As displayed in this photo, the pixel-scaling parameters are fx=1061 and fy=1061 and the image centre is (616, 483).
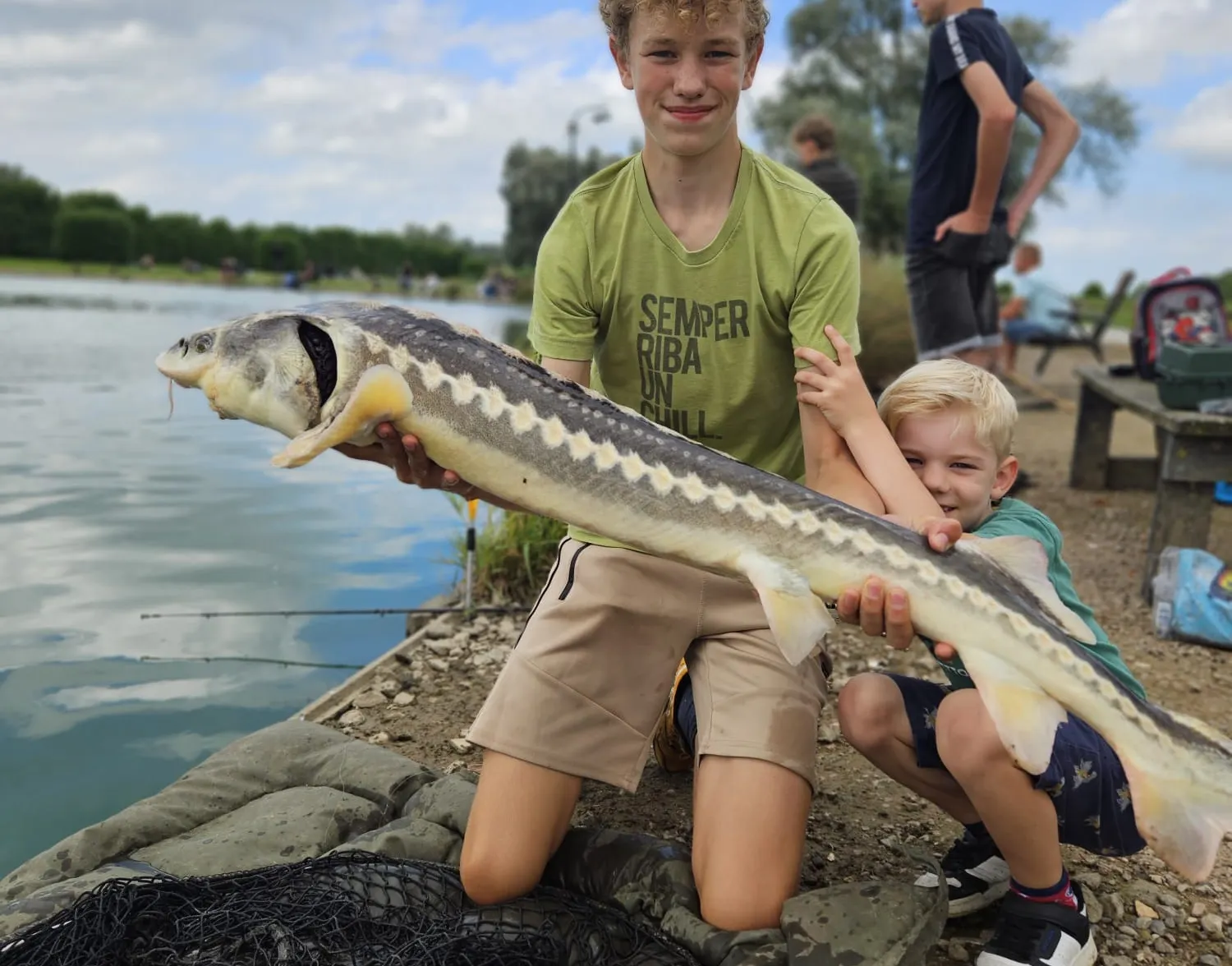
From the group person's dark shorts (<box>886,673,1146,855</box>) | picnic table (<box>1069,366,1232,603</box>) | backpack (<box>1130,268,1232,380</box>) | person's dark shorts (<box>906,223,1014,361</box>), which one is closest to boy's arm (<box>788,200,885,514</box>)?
person's dark shorts (<box>886,673,1146,855</box>)

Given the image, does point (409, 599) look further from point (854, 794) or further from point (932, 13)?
point (932, 13)

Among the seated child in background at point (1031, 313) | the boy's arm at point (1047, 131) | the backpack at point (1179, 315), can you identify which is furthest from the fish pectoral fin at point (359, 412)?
the seated child in background at point (1031, 313)

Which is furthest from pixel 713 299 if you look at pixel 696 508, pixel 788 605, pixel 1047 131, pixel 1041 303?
pixel 1041 303

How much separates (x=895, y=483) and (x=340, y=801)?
1527 millimetres

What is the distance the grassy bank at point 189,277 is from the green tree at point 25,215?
758mm

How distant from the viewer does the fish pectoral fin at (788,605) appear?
1969 mm

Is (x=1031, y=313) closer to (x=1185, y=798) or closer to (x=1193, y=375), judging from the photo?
(x=1193, y=375)

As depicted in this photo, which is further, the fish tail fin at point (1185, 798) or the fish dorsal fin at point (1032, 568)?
the fish dorsal fin at point (1032, 568)

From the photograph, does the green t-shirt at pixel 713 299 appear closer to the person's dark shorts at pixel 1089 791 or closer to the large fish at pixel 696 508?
the large fish at pixel 696 508

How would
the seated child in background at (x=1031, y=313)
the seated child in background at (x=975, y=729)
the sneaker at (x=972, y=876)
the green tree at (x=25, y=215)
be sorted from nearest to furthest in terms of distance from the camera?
the seated child in background at (x=975, y=729) → the sneaker at (x=972, y=876) → the seated child in background at (x=1031, y=313) → the green tree at (x=25, y=215)

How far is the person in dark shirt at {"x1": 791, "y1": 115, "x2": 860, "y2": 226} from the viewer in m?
8.38

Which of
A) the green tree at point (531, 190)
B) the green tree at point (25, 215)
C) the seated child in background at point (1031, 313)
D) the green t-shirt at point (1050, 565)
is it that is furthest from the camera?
the green tree at point (25, 215)

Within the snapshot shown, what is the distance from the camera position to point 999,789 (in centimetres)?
203

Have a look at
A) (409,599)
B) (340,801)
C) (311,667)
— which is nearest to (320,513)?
(409,599)
